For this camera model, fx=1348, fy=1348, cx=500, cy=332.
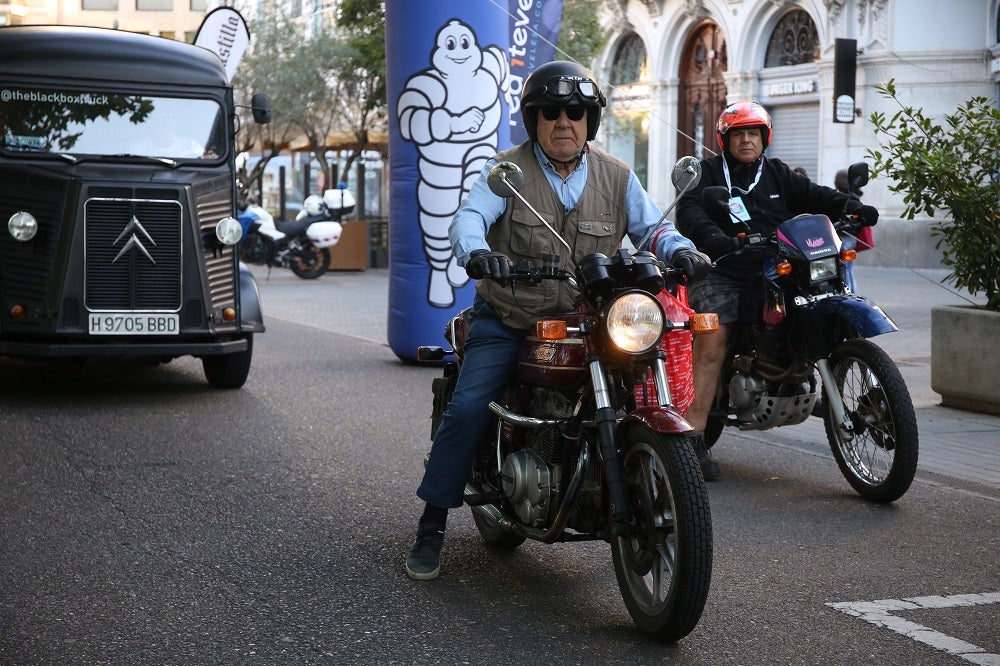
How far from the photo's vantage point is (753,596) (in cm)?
469

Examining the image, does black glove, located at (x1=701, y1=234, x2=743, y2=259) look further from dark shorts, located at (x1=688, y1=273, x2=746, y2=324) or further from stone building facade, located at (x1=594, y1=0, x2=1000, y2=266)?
stone building facade, located at (x1=594, y1=0, x2=1000, y2=266)

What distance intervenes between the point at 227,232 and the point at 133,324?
0.96 meters

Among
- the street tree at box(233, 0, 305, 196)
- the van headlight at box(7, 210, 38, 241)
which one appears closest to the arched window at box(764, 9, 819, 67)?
the street tree at box(233, 0, 305, 196)

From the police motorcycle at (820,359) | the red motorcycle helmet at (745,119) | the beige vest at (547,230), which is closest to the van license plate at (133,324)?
the police motorcycle at (820,359)

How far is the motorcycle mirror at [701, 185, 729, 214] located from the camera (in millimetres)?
6309

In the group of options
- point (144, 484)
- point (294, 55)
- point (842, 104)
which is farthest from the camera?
point (294, 55)

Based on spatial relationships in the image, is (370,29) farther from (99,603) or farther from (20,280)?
(99,603)

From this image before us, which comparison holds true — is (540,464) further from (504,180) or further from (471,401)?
(504,180)

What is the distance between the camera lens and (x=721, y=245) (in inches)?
250

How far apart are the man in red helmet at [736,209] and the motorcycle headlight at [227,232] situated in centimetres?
401

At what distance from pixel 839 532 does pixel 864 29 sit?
22878 mm

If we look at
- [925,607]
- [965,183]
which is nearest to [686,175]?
[925,607]

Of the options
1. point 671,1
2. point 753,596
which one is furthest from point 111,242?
point 671,1

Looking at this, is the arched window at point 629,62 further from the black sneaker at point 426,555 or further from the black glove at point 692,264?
the black glove at point 692,264
